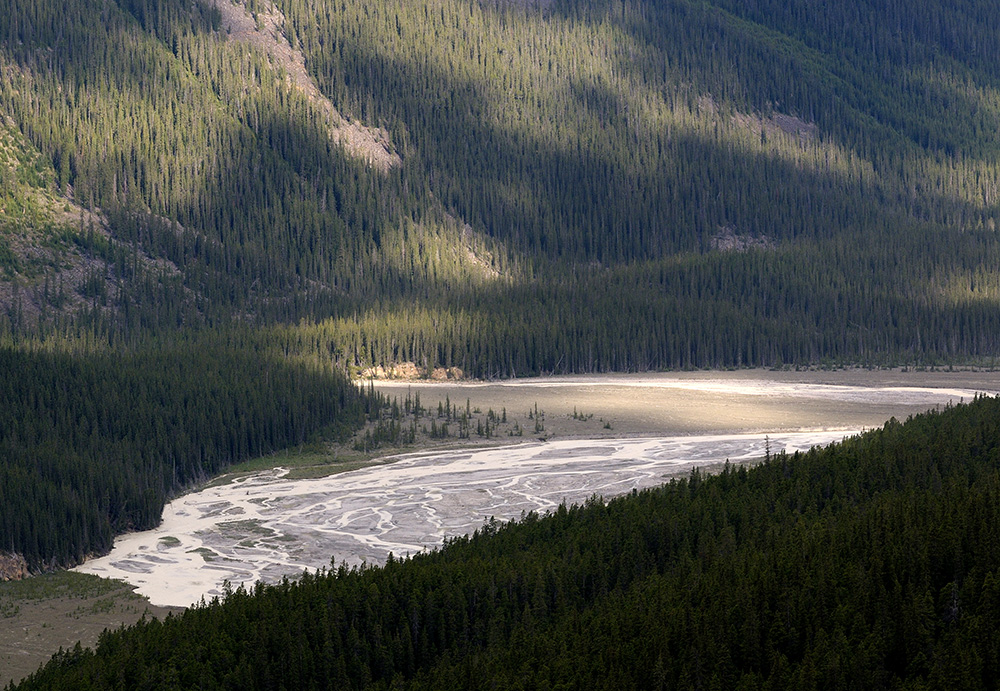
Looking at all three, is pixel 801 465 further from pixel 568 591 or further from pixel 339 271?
pixel 339 271

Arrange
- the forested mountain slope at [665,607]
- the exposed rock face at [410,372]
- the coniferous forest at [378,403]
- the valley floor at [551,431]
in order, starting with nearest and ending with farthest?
the forested mountain slope at [665,607] → the coniferous forest at [378,403] → the valley floor at [551,431] → the exposed rock face at [410,372]

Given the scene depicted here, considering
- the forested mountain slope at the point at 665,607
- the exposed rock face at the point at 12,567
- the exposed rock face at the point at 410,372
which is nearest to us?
the forested mountain slope at the point at 665,607

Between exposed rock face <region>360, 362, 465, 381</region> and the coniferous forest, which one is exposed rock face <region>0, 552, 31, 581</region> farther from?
exposed rock face <region>360, 362, 465, 381</region>

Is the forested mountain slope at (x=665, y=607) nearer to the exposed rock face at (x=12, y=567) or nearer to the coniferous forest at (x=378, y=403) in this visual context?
the coniferous forest at (x=378, y=403)

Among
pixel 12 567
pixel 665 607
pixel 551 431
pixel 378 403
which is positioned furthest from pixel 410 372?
pixel 665 607

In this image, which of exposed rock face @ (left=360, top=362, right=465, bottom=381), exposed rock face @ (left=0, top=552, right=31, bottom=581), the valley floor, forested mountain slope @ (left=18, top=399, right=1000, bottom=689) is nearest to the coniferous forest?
forested mountain slope @ (left=18, top=399, right=1000, bottom=689)

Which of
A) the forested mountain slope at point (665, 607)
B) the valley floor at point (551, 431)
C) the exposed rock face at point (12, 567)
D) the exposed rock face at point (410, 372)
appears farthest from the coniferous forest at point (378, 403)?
A: the valley floor at point (551, 431)

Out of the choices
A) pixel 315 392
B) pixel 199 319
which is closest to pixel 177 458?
pixel 315 392
